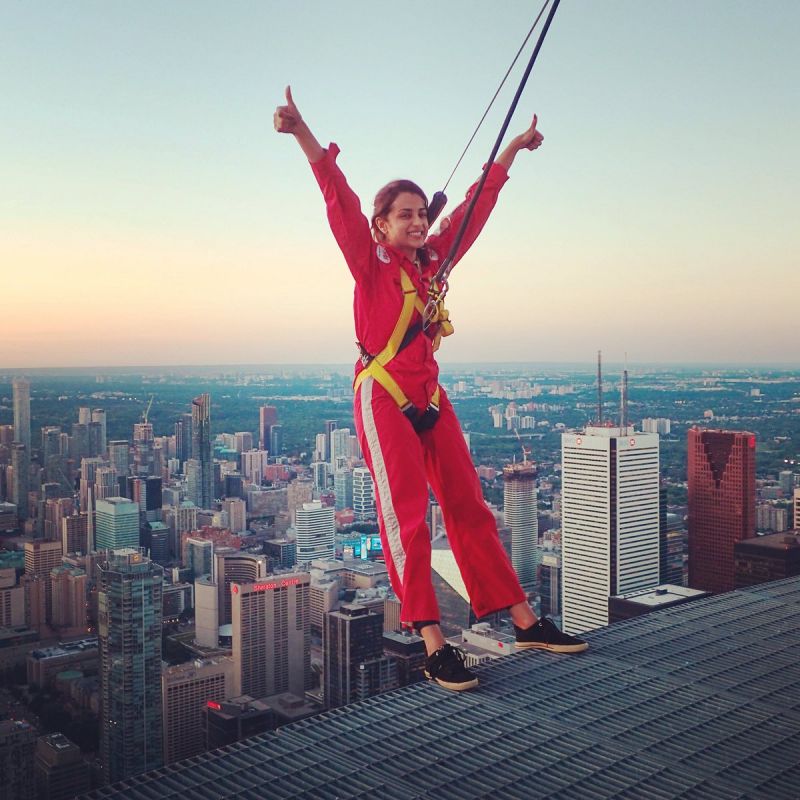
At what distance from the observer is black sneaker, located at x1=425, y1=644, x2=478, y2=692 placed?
1762mm

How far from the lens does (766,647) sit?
2162 mm

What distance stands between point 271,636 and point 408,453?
13930 millimetres

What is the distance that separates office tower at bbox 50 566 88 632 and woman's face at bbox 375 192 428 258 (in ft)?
46.7

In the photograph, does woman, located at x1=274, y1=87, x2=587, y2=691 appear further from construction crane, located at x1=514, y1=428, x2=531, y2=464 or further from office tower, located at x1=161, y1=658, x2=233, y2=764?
construction crane, located at x1=514, y1=428, x2=531, y2=464

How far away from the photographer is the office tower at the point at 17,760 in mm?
9570

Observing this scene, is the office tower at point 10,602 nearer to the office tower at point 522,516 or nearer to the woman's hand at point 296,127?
the office tower at point 522,516

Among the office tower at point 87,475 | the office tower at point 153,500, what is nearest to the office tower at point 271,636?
the office tower at point 153,500

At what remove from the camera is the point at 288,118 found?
5.45 ft

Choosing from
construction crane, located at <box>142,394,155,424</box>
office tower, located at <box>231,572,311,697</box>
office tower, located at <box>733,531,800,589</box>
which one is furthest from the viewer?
construction crane, located at <box>142,394,155,424</box>

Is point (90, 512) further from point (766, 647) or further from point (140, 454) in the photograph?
point (766, 647)

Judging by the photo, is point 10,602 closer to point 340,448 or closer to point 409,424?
point 340,448

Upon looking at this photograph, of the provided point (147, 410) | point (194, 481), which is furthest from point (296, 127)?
point (194, 481)

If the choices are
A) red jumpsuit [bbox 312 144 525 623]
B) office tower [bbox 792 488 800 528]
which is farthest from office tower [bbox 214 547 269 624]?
red jumpsuit [bbox 312 144 525 623]

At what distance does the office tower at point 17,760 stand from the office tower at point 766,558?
387 inches
